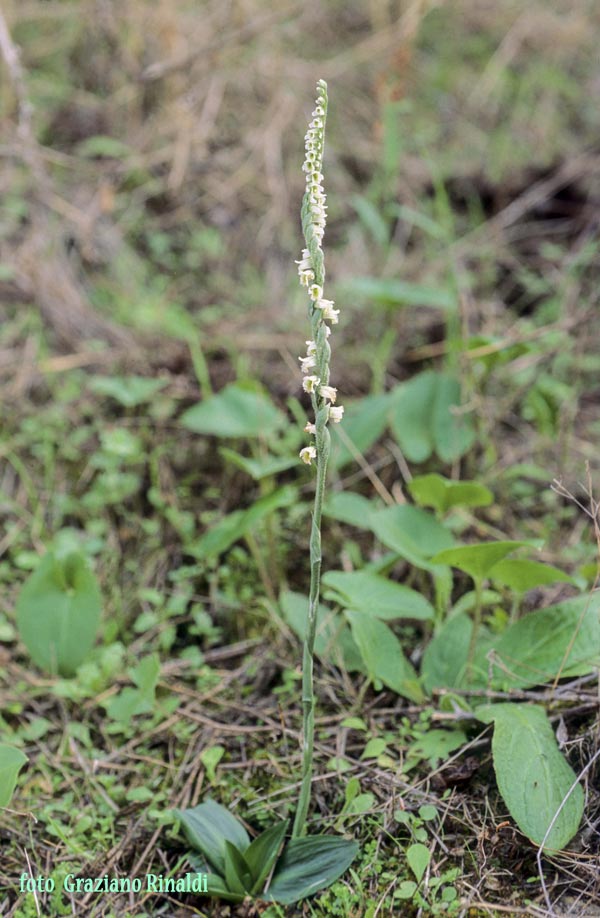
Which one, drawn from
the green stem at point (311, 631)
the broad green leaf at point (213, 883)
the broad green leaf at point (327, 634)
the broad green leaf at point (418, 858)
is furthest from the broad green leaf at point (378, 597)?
the broad green leaf at point (213, 883)

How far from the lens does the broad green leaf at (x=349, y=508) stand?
2.17 m

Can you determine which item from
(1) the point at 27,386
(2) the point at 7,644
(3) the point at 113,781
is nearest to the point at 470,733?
(3) the point at 113,781

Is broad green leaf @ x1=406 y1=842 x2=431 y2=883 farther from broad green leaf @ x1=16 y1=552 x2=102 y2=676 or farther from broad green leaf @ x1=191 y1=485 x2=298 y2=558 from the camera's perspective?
broad green leaf @ x1=16 y1=552 x2=102 y2=676

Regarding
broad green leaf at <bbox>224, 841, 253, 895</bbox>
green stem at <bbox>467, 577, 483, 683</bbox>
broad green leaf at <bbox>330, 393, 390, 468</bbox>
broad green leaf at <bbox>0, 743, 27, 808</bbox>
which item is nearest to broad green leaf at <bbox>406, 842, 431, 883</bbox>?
broad green leaf at <bbox>224, 841, 253, 895</bbox>

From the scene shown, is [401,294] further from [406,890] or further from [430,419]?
[406,890]

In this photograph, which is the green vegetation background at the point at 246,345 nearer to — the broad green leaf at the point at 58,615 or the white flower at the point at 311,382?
the broad green leaf at the point at 58,615

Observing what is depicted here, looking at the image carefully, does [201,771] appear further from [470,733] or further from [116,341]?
[116,341]

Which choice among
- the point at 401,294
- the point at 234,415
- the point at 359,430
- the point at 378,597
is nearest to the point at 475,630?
the point at 378,597

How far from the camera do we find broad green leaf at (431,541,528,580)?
161 cm

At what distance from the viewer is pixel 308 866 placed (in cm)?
149

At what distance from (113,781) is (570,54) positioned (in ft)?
15.2

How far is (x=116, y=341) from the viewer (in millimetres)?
3133

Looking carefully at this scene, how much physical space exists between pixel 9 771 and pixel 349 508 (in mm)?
1114

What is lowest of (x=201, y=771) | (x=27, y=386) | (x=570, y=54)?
(x=201, y=771)
